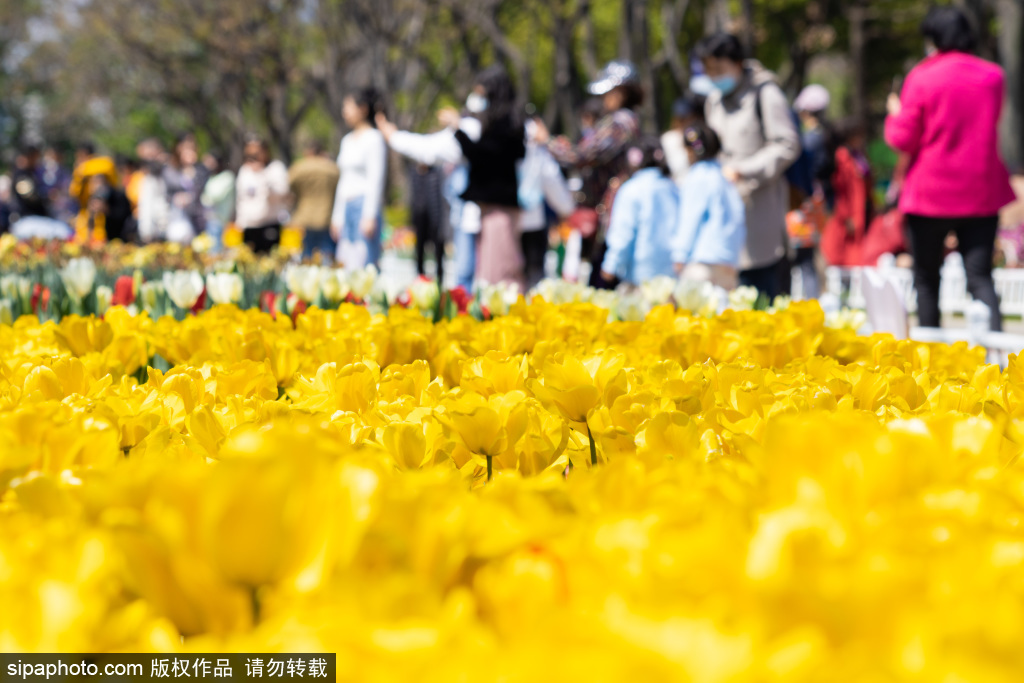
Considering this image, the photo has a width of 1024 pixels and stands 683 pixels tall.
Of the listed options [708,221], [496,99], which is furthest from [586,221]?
[708,221]

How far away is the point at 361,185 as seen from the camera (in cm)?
919

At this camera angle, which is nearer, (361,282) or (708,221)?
(361,282)

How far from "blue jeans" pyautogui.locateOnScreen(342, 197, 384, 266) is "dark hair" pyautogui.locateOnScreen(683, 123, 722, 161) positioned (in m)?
3.66

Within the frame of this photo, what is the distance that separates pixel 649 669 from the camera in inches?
23.3

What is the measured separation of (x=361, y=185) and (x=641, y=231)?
121 inches

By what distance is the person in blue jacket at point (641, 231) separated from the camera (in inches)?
275

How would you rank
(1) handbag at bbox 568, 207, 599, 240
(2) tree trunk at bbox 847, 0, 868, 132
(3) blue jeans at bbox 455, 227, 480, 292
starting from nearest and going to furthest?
(1) handbag at bbox 568, 207, 599, 240, (3) blue jeans at bbox 455, 227, 480, 292, (2) tree trunk at bbox 847, 0, 868, 132

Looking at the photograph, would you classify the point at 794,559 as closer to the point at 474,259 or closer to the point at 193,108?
the point at 474,259

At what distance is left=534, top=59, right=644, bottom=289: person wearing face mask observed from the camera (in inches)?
306

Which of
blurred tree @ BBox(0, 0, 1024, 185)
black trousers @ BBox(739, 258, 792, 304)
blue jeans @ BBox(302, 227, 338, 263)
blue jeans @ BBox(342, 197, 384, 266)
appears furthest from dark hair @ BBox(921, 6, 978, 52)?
blurred tree @ BBox(0, 0, 1024, 185)

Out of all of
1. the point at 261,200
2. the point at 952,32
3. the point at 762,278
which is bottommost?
A: the point at 762,278

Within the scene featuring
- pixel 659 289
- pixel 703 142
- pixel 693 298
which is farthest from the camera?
pixel 703 142

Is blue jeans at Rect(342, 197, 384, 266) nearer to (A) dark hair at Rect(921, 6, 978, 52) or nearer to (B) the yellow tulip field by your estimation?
(A) dark hair at Rect(921, 6, 978, 52)

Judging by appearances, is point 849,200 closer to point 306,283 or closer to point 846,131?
point 846,131
